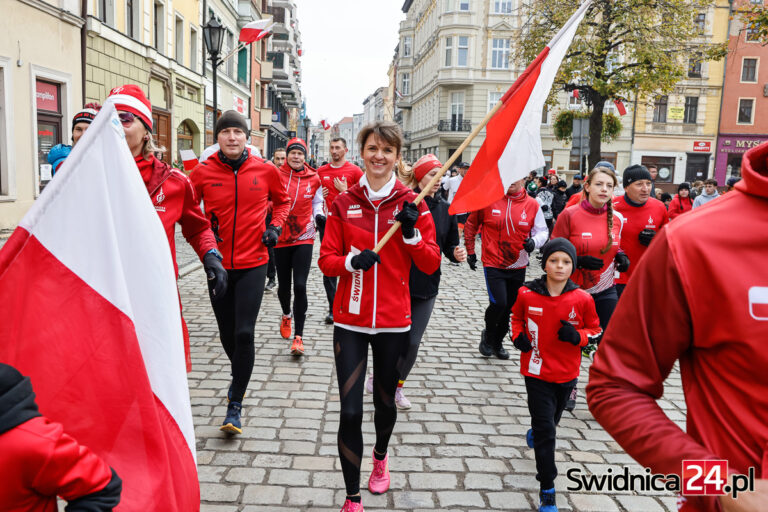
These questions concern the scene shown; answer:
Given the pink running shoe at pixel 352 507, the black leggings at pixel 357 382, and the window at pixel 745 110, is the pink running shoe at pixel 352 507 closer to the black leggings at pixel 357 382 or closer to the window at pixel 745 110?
the black leggings at pixel 357 382

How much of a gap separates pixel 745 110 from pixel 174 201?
51114 millimetres

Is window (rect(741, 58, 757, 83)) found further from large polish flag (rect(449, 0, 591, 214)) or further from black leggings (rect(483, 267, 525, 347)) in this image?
large polish flag (rect(449, 0, 591, 214))

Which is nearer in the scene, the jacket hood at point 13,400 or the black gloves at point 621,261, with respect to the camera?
the jacket hood at point 13,400

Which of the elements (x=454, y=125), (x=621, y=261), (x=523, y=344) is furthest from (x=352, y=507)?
(x=454, y=125)

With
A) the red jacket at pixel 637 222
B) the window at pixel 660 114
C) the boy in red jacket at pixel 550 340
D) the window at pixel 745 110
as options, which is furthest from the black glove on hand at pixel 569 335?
the window at pixel 745 110

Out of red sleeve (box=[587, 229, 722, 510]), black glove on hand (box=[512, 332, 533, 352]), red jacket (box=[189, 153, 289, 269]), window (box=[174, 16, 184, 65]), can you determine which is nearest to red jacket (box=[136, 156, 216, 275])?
red jacket (box=[189, 153, 289, 269])

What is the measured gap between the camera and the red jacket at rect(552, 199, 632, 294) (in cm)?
561

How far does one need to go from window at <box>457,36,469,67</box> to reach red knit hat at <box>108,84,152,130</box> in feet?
166

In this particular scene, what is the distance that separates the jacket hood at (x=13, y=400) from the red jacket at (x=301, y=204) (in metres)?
5.46

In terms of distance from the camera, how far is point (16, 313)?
1826 millimetres

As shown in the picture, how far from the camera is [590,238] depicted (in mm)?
5605

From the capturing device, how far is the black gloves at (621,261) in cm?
565

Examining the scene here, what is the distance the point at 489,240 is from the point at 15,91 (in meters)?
11.1

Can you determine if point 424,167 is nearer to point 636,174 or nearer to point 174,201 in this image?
point 174,201
